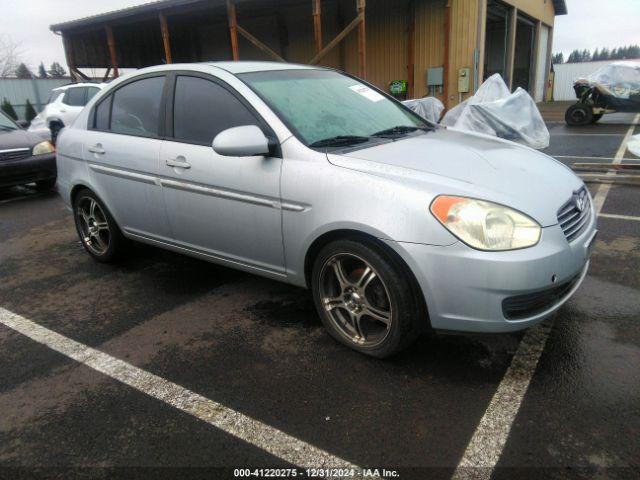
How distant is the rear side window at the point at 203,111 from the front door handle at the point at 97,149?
0.86m

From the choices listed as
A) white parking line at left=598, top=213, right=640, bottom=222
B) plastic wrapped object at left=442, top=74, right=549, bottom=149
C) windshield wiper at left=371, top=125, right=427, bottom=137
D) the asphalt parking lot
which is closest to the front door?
the asphalt parking lot

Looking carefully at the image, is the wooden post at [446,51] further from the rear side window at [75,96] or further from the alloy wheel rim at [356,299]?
the alloy wheel rim at [356,299]

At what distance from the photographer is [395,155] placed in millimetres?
2773

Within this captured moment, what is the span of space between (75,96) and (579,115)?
13.1m

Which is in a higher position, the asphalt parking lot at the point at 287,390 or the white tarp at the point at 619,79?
the white tarp at the point at 619,79

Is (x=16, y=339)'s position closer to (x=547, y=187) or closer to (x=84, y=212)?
(x=84, y=212)

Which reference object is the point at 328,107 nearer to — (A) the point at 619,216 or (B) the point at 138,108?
(B) the point at 138,108

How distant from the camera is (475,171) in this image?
2639 mm

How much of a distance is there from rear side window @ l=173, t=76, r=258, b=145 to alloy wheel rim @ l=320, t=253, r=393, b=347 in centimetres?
105

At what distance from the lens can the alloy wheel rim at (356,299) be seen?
8.66ft

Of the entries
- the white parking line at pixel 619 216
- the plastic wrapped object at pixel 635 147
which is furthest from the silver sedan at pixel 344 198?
the plastic wrapped object at pixel 635 147

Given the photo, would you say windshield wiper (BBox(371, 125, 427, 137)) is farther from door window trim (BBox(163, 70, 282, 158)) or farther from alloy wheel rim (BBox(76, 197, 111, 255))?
alloy wheel rim (BBox(76, 197, 111, 255))

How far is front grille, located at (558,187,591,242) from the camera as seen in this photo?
8.22 feet

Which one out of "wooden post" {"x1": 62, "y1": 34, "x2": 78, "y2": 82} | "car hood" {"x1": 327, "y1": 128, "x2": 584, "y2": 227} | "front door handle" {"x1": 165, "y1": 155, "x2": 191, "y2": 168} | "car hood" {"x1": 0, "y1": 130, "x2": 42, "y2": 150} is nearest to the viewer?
"car hood" {"x1": 327, "y1": 128, "x2": 584, "y2": 227}
